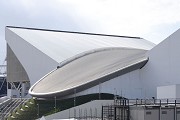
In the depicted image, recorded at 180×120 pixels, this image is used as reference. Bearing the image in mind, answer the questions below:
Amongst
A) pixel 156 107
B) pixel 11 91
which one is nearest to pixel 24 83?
pixel 11 91

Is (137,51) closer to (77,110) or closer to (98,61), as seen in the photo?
(98,61)

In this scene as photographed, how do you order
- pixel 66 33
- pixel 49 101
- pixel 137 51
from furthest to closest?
pixel 66 33 → pixel 137 51 → pixel 49 101

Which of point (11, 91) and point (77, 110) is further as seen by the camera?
point (11, 91)

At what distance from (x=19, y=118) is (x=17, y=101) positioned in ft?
49.4

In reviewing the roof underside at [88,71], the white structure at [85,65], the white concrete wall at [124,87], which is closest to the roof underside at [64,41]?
the white structure at [85,65]

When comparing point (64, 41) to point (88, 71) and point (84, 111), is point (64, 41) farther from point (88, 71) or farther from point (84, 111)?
point (84, 111)

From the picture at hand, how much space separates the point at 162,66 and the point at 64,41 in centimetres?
2511

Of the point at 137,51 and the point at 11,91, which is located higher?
the point at 137,51

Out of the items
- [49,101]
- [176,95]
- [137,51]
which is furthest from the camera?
[137,51]

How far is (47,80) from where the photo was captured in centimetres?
4988

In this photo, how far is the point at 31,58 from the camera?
206 feet

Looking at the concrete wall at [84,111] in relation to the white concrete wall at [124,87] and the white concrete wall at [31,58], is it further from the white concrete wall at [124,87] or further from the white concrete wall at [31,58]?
the white concrete wall at [31,58]

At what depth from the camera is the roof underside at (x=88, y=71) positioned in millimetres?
42978

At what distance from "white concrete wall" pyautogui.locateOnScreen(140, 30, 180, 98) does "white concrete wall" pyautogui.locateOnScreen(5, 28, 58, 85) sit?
1473 centimetres
